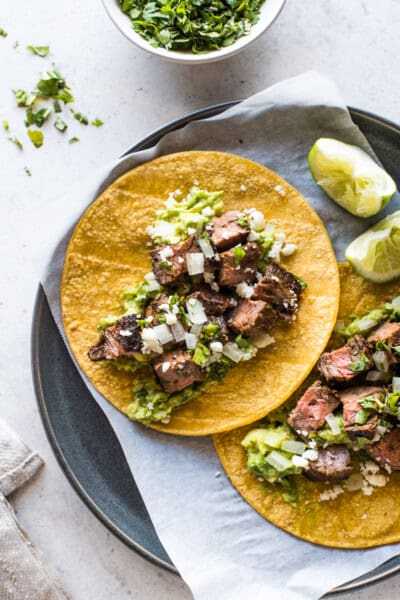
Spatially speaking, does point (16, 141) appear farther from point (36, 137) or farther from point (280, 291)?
point (280, 291)

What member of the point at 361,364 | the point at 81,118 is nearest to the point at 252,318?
the point at 361,364

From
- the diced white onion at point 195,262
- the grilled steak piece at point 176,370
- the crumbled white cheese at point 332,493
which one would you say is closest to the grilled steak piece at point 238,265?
the diced white onion at point 195,262

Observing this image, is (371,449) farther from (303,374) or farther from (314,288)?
(314,288)

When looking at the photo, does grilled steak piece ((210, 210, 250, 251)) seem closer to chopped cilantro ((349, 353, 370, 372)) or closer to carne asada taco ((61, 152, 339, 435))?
carne asada taco ((61, 152, 339, 435))

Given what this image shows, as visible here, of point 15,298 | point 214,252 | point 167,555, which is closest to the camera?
point 214,252

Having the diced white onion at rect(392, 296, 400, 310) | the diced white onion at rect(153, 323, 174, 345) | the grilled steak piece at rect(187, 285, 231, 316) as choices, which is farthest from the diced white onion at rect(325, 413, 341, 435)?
the diced white onion at rect(153, 323, 174, 345)

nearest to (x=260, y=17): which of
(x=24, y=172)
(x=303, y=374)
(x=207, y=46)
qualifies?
(x=207, y=46)
